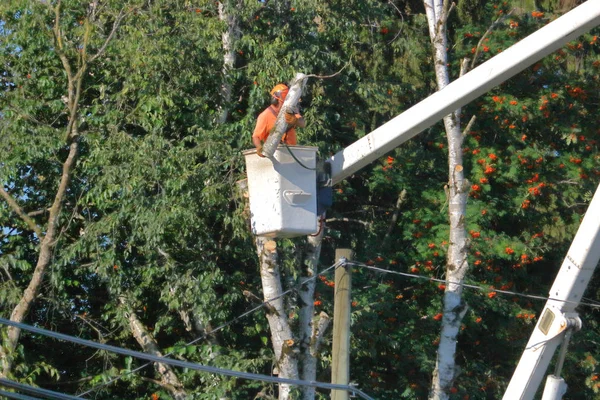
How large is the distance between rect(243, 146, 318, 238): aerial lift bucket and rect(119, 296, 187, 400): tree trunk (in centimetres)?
603

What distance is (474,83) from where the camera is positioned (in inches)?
275

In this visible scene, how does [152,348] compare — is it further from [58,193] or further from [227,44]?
[227,44]

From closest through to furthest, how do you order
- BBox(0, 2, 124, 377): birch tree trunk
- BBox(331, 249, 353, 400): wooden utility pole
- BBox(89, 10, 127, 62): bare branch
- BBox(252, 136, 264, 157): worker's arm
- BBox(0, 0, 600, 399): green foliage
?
1. BBox(252, 136, 264, 157): worker's arm
2. BBox(331, 249, 353, 400): wooden utility pole
3. BBox(89, 10, 127, 62): bare branch
4. BBox(0, 2, 124, 377): birch tree trunk
5. BBox(0, 0, 600, 399): green foliage

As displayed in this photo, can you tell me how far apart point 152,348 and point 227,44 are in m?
4.03

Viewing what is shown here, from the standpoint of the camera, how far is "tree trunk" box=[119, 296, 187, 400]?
12.8m

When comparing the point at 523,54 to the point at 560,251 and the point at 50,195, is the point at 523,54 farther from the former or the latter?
the point at 560,251

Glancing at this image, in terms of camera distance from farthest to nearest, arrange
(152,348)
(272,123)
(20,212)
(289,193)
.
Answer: (152,348), (20,212), (272,123), (289,193)

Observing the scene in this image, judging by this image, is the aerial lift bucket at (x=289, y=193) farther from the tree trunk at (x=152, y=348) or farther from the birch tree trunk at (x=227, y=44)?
the tree trunk at (x=152, y=348)

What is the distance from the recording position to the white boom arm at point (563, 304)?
7363 mm

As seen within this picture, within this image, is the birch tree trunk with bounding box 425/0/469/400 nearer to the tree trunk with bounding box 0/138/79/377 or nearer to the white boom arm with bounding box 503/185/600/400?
the tree trunk with bounding box 0/138/79/377

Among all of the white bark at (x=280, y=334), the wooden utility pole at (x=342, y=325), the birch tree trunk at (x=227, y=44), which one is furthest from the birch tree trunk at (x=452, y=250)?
the wooden utility pole at (x=342, y=325)

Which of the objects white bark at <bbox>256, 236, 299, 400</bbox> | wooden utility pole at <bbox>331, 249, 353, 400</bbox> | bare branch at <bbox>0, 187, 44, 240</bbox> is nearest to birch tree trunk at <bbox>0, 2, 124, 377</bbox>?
bare branch at <bbox>0, 187, 44, 240</bbox>

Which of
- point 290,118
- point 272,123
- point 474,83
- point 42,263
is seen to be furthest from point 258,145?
point 42,263

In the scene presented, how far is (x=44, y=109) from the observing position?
12.8 metres
